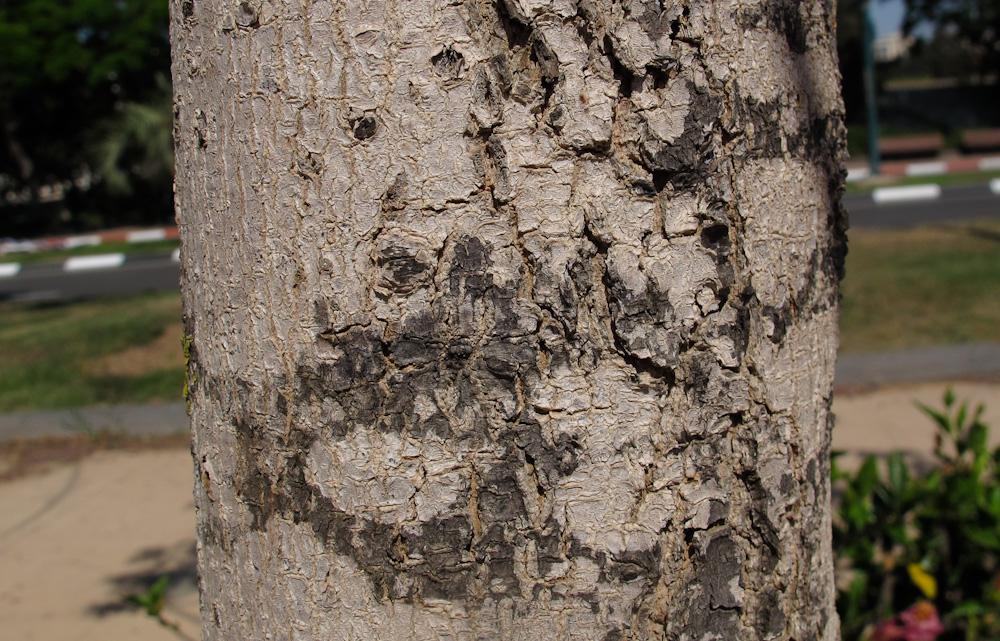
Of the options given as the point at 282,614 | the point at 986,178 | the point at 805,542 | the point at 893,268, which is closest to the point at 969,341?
the point at 893,268

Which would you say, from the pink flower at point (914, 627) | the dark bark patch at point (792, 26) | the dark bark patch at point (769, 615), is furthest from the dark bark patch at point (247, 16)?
the pink flower at point (914, 627)

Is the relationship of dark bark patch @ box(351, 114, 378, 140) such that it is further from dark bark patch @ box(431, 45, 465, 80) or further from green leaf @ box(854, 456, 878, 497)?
green leaf @ box(854, 456, 878, 497)

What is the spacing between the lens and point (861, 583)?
2.47m

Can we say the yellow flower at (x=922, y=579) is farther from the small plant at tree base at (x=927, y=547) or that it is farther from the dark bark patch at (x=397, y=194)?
the dark bark patch at (x=397, y=194)

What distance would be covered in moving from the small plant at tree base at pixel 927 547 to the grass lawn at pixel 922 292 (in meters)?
3.63

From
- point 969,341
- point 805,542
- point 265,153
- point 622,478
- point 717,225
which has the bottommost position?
point 969,341

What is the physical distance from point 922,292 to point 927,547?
556 centimetres

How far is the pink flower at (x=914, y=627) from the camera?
2.37 m

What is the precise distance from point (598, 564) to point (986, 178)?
66.6 feet

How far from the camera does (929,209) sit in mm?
14242

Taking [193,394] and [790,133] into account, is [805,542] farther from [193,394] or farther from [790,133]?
[193,394]

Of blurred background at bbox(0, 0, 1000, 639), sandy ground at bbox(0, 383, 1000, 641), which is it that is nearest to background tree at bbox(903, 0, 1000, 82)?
blurred background at bbox(0, 0, 1000, 639)

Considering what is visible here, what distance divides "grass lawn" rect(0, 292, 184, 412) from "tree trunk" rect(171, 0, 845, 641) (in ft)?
17.5

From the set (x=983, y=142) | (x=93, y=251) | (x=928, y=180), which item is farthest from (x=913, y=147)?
(x=93, y=251)
